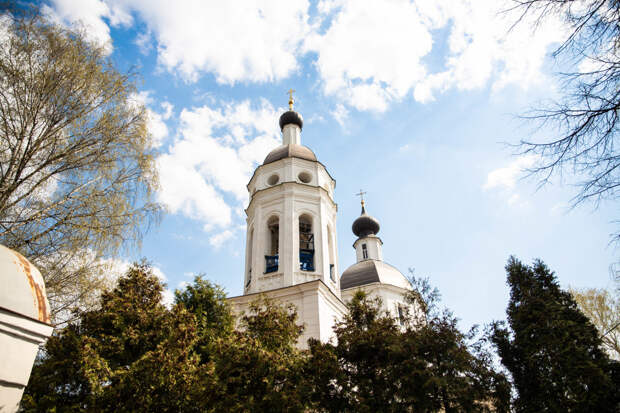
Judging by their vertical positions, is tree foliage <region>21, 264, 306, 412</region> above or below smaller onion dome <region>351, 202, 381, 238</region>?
below

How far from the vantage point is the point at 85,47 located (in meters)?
7.87

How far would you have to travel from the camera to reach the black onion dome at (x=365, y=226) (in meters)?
34.3

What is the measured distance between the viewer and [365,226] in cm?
3438

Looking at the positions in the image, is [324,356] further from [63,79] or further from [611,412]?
[63,79]

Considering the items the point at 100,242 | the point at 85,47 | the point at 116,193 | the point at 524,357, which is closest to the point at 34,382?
the point at 100,242

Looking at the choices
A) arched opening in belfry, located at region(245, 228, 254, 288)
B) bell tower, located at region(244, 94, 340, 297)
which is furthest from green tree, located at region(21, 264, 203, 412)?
arched opening in belfry, located at region(245, 228, 254, 288)

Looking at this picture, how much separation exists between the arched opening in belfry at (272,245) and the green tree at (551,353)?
30.4 ft

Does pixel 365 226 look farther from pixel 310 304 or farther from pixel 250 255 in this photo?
pixel 310 304

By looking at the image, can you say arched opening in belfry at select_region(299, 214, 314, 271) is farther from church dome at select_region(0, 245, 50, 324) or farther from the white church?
church dome at select_region(0, 245, 50, 324)

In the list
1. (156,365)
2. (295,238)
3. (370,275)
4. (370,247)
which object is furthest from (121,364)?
(370,247)

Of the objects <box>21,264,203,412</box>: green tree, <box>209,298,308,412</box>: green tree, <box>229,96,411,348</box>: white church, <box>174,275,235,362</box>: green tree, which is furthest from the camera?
<box>229,96,411,348</box>: white church

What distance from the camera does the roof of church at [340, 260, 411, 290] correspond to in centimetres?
2759

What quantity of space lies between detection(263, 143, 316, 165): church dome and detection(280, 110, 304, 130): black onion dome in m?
2.54

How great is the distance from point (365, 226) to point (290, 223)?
18490 millimetres
